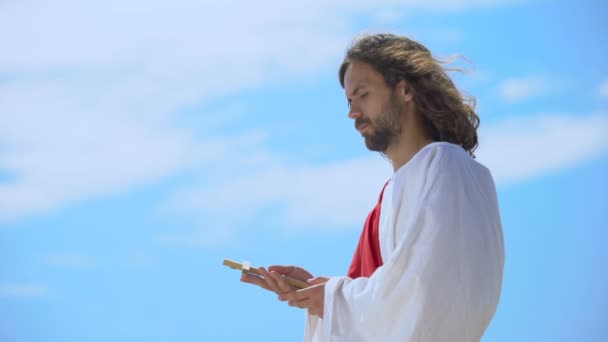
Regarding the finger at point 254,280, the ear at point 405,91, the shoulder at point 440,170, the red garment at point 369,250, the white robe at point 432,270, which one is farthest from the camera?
the ear at point 405,91

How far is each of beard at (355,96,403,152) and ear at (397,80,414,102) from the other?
0.32ft

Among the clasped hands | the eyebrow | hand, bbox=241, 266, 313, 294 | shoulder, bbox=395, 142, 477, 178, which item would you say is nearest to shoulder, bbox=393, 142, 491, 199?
shoulder, bbox=395, 142, 477, 178

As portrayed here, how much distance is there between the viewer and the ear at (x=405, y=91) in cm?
466

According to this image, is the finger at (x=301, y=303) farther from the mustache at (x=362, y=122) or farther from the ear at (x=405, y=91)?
the ear at (x=405, y=91)

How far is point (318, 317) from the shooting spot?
449 centimetres

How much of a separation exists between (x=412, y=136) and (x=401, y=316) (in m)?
1.08

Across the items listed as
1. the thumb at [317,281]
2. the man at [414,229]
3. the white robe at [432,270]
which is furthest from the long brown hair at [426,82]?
the thumb at [317,281]

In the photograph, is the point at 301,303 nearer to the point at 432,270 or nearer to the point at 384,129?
the point at 432,270

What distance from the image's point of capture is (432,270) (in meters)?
3.92

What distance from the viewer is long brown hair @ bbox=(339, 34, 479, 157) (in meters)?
4.67

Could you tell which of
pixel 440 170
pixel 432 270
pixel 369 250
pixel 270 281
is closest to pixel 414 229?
pixel 432 270

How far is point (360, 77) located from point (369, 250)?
0.96 meters

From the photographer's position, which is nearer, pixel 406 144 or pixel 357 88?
pixel 406 144

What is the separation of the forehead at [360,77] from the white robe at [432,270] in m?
0.62
